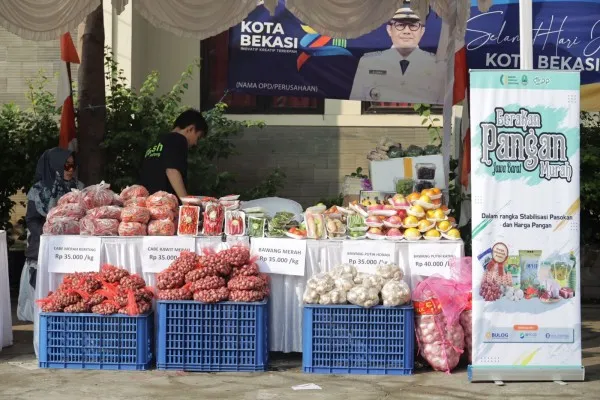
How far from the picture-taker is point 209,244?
26.3ft

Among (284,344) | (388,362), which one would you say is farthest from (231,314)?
(388,362)

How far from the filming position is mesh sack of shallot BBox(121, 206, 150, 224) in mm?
7980

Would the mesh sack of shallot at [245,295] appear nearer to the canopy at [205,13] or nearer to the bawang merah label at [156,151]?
the bawang merah label at [156,151]

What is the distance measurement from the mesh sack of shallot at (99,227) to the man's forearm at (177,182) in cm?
80

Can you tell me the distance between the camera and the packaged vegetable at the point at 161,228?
26.2 feet

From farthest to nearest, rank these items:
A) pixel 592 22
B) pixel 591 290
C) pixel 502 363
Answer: pixel 591 290
pixel 592 22
pixel 502 363

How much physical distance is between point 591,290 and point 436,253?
183 inches

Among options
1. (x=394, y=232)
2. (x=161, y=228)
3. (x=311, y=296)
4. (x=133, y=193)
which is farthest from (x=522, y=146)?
(x=133, y=193)

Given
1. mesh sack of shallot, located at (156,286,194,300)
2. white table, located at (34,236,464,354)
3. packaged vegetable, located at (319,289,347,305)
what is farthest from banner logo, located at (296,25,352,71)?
mesh sack of shallot, located at (156,286,194,300)

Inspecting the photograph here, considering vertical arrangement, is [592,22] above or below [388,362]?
above

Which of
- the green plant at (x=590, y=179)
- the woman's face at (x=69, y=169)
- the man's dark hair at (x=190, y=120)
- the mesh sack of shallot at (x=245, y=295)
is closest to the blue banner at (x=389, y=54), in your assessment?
the green plant at (x=590, y=179)

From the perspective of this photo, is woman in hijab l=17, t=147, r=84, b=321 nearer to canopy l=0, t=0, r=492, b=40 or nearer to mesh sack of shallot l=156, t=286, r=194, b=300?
canopy l=0, t=0, r=492, b=40

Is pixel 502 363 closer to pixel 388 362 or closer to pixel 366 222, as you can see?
pixel 388 362

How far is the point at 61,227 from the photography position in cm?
798
